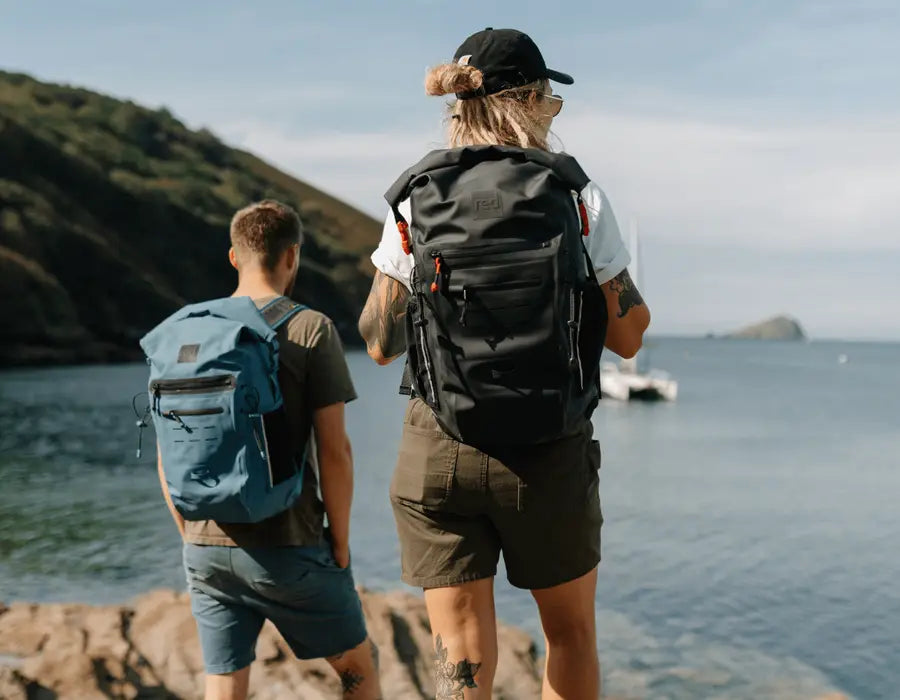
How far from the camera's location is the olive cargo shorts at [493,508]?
93.6 inches

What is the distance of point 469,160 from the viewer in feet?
7.62

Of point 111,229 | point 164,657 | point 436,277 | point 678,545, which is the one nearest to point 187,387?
point 436,277

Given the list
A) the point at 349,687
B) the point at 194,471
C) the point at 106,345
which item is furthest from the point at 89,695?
the point at 106,345

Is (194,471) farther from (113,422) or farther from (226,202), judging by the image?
(226,202)

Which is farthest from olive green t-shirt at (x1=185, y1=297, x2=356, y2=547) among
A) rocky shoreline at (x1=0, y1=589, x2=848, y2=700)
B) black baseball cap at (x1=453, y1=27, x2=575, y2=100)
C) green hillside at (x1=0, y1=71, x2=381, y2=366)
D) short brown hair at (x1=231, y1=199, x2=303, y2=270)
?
green hillside at (x1=0, y1=71, x2=381, y2=366)

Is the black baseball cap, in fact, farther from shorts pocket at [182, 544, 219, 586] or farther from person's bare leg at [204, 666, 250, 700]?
person's bare leg at [204, 666, 250, 700]

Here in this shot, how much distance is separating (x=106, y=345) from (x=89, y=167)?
23.1 meters

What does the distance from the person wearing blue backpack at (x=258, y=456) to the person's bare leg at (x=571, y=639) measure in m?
0.81

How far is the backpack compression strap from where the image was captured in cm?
228

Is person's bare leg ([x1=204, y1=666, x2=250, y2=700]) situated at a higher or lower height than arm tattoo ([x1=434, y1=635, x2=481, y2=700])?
lower

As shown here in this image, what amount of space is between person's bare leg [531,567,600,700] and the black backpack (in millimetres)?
448

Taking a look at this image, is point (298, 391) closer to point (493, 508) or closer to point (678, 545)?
point (493, 508)

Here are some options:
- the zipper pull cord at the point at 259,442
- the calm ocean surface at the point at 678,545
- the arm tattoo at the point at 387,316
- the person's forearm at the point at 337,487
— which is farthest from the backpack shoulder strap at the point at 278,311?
the calm ocean surface at the point at 678,545

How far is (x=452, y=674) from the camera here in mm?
2506
